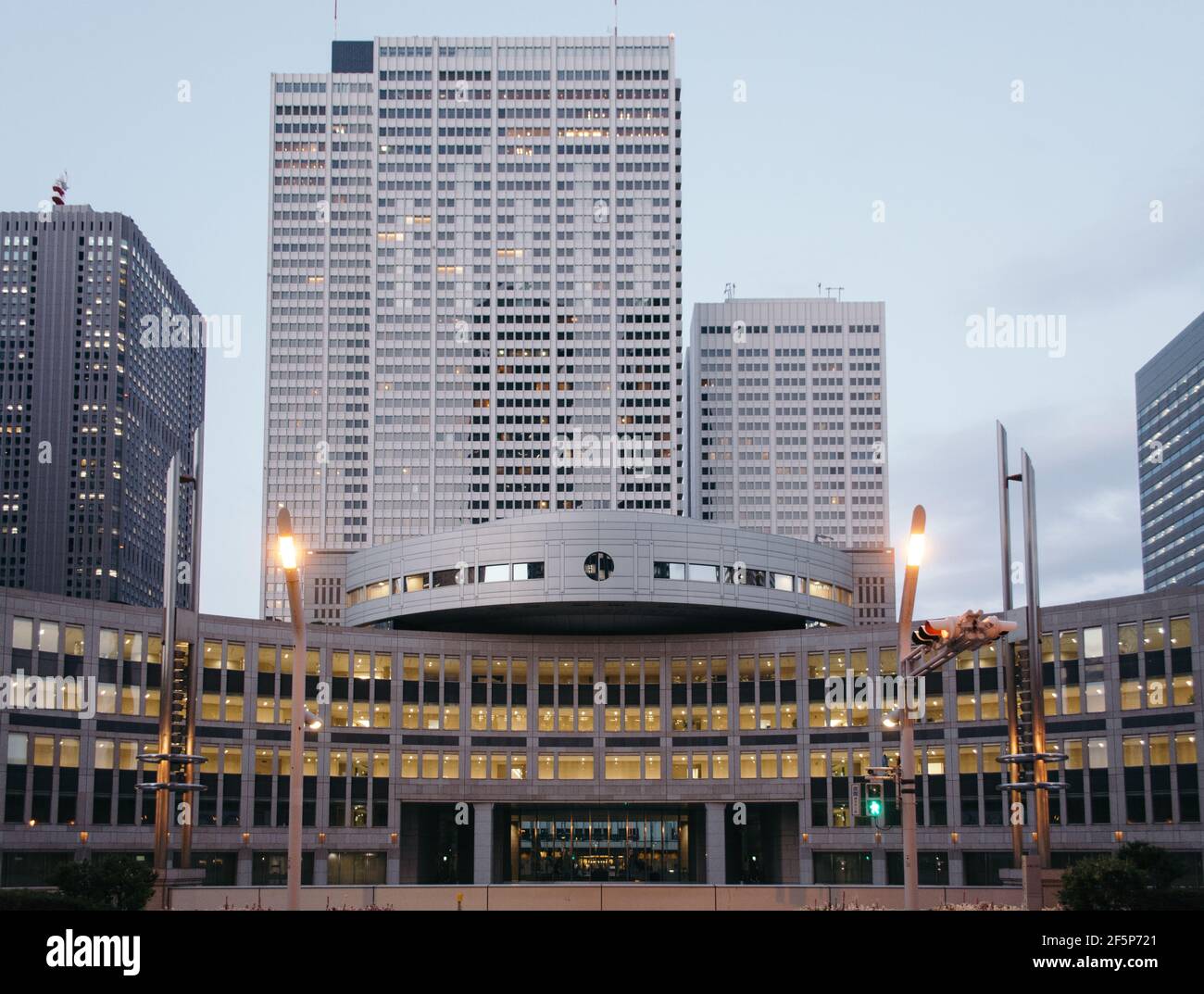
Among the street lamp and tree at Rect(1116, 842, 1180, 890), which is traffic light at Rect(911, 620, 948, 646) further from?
tree at Rect(1116, 842, 1180, 890)

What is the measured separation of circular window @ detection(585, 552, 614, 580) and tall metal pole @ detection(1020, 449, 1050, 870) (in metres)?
32.0

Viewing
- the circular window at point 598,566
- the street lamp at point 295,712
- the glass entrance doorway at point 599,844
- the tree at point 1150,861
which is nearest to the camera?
the street lamp at point 295,712

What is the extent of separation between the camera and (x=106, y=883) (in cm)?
4794

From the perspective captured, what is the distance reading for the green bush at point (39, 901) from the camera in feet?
145

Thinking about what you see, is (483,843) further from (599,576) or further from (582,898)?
(582,898)

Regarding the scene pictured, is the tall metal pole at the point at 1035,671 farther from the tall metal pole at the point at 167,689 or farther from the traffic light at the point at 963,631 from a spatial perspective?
the tall metal pole at the point at 167,689

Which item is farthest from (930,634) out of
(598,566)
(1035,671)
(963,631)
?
(598,566)

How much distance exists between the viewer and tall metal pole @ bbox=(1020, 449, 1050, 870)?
61969 mm

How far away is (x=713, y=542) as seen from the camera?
95.0 meters

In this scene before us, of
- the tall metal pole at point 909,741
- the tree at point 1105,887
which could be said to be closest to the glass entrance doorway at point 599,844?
the tree at point 1105,887

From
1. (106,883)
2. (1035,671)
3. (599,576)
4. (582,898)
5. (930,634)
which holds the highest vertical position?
(599,576)

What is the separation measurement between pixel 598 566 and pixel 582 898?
42595mm

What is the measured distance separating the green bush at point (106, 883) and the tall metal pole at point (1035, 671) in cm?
3720

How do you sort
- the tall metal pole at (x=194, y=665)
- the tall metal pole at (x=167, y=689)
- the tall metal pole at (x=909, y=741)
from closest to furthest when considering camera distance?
the tall metal pole at (x=909, y=741), the tall metal pole at (x=167, y=689), the tall metal pole at (x=194, y=665)
